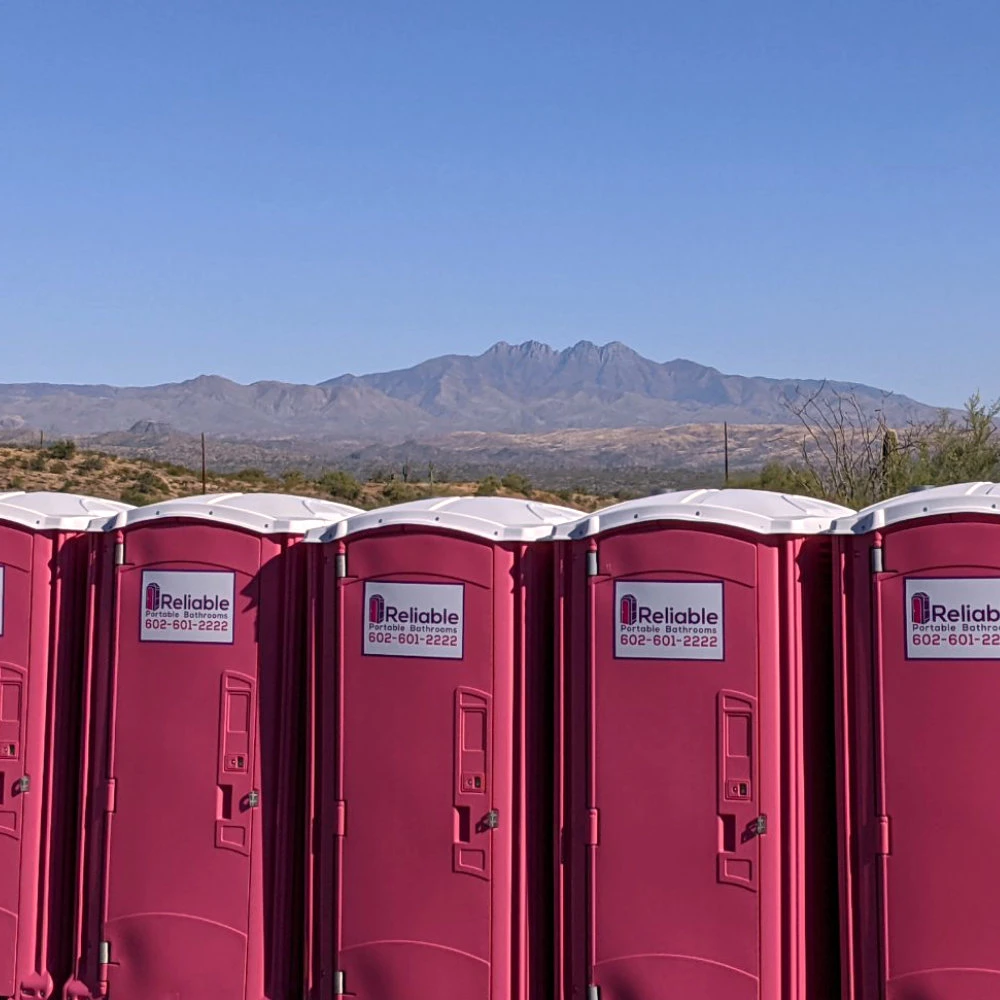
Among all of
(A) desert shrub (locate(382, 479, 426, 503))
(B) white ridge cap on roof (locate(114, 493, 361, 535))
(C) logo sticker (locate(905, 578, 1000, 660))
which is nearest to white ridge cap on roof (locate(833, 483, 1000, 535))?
(C) logo sticker (locate(905, 578, 1000, 660))

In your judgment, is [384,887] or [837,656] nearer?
[837,656]

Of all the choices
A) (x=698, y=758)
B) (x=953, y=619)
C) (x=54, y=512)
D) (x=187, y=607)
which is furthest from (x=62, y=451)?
(x=953, y=619)

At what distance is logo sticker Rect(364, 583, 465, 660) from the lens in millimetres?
5914

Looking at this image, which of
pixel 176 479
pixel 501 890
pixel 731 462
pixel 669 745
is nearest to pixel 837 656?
pixel 669 745

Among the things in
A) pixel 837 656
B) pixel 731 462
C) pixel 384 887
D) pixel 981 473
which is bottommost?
pixel 384 887

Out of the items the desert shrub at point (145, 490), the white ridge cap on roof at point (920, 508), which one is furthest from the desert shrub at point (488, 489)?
the white ridge cap on roof at point (920, 508)

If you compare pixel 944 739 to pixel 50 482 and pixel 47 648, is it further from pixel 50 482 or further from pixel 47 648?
pixel 50 482

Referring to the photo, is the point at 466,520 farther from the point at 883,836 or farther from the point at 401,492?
the point at 401,492

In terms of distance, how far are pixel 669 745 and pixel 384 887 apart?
143 cm

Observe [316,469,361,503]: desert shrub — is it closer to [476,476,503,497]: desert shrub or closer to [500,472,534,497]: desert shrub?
[476,476,503,497]: desert shrub

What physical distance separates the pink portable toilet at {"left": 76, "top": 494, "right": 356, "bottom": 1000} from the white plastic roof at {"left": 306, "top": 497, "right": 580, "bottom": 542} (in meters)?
0.31

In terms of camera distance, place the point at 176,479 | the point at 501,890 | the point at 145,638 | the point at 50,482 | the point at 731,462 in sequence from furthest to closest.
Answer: the point at 731,462
the point at 176,479
the point at 50,482
the point at 145,638
the point at 501,890

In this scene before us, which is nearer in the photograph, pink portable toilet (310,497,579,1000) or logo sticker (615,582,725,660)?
logo sticker (615,582,725,660)

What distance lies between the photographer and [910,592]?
542 cm
